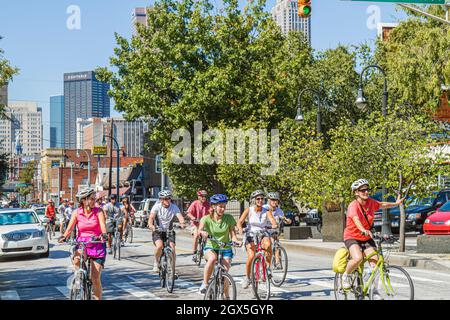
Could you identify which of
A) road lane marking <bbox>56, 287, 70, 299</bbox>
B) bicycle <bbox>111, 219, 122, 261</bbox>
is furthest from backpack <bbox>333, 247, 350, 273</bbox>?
bicycle <bbox>111, 219, 122, 261</bbox>

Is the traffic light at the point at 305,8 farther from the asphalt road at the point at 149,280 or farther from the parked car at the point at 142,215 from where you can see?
the parked car at the point at 142,215

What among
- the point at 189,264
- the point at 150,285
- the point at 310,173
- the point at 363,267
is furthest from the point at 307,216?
the point at 363,267

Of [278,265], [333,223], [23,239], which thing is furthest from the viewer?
[333,223]

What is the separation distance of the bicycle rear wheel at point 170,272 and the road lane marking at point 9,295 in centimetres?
273

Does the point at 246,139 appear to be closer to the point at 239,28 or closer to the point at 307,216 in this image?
the point at 239,28

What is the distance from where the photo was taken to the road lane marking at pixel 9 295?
13086 mm

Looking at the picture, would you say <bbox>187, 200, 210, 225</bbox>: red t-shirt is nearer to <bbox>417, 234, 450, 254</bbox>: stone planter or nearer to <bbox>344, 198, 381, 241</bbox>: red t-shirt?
<bbox>344, 198, 381, 241</bbox>: red t-shirt

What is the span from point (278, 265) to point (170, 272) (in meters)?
2.38

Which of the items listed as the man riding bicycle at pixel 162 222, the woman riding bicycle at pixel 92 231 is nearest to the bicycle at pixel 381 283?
the woman riding bicycle at pixel 92 231

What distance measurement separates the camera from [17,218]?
23.8 meters

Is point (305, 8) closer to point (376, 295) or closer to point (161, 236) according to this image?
point (161, 236)

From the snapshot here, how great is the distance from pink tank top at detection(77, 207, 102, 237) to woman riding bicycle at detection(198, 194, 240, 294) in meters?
1.57

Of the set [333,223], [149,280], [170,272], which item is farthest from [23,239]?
[333,223]
